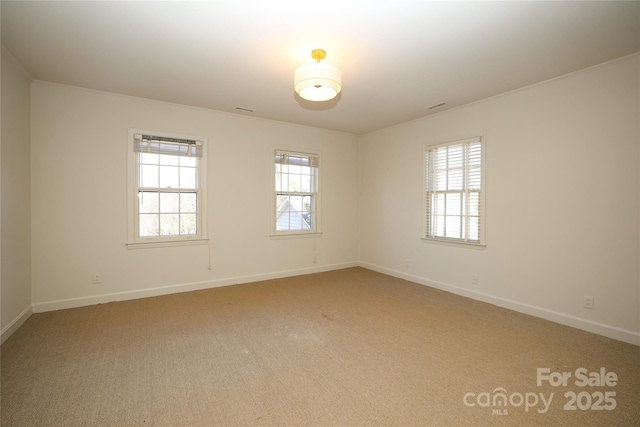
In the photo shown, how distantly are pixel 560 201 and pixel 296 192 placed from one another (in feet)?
12.0

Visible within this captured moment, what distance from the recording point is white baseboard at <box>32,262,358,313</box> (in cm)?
357

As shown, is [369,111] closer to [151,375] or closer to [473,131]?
[473,131]

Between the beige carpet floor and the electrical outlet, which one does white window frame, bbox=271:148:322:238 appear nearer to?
the beige carpet floor

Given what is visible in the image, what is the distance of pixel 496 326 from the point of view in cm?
318

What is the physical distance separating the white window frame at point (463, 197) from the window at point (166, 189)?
336 centimetres

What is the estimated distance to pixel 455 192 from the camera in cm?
432

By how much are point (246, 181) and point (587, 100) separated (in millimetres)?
4261

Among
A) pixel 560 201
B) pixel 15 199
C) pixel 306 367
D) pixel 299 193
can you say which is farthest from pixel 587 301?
pixel 15 199

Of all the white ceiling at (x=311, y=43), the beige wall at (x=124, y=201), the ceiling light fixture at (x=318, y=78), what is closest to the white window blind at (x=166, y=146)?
the beige wall at (x=124, y=201)

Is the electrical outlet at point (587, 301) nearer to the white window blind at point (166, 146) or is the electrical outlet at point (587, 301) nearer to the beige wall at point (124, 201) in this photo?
the beige wall at point (124, 201)

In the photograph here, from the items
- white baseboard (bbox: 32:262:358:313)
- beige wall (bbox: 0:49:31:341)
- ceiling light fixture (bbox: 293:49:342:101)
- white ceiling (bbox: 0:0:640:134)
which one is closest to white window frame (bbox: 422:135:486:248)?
white ceiling (bbox: 0:0:640:134)

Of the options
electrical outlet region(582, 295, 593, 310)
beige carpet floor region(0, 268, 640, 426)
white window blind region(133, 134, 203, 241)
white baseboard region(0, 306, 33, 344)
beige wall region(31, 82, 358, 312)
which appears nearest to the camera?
beige carpet floor region(0, 268, 640, 426)

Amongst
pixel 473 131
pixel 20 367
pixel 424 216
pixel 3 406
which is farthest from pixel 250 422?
pixel 473 131

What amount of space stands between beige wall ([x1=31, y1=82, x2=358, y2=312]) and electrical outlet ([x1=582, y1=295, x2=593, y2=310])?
368 cm
